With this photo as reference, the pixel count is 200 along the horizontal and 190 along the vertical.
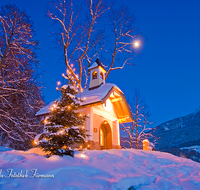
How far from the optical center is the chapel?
1125 centimetres

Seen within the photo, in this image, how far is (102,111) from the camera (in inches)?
508

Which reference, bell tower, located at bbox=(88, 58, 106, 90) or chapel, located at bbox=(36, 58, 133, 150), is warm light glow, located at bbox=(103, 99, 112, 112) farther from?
bell tower, located at bbox=(88, 58, 106, 90)

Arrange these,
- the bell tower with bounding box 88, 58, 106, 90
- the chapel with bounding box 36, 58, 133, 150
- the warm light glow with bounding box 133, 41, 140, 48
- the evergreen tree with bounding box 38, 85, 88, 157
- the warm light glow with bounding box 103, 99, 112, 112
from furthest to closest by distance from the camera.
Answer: the warm light glow with bounding box 133, 41, 140, 48 → the bell tower with bounding box 88, 58, 106, 90 → the warm light glow with bounding box 103, 99, 112, 112 → the chapel with bounding box 36, 58, 133, 150 → the evergreen tree with bounding box 38, 85, 88, 157

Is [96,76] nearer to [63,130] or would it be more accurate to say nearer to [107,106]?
[107,106]

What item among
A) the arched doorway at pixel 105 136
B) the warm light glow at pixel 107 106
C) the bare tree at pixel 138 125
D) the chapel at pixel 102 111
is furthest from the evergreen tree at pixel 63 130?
the bare tree at pixel 138 125

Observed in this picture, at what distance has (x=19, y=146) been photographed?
16.6 m

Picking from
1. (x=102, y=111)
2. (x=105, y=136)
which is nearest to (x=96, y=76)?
(x=102, y=111)

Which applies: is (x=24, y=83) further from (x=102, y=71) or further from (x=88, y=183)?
(x=88, y=183)

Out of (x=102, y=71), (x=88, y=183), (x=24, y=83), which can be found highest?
(x=102, y=71)

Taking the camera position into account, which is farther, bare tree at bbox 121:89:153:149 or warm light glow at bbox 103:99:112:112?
bare tree at bbox 121:89:153:149

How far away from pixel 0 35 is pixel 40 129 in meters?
11.2

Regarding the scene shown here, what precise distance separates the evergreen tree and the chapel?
3.65 metres

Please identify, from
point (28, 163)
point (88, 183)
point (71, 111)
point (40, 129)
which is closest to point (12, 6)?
point (71, 111)

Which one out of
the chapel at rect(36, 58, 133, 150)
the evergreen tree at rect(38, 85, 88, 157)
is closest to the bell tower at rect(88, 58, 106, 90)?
the chapel at rect(36, 58, 133, 150)
